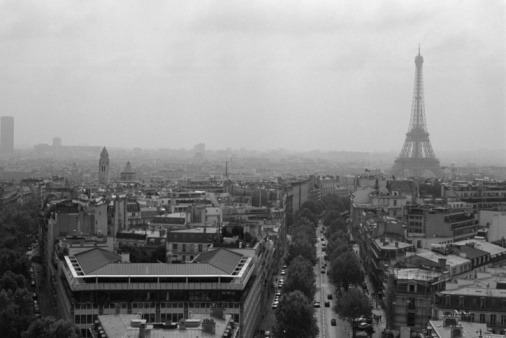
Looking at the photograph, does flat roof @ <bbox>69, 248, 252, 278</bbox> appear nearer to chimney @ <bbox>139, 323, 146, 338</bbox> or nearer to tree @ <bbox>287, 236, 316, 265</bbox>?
chimney @ <bbox>139, 323, 146, 338</bbox>

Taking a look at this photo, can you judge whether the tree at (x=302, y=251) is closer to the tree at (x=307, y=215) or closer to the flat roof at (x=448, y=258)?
the flat roof at (x=448, y=258)

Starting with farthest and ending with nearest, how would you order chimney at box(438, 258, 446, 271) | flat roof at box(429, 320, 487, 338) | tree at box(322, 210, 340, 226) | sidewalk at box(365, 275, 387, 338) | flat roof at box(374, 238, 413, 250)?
tree at box(322, 210, 340, 226) < flat roof at box(374, 238, 413, 250) < sidewalk at box(365, 275, 387, 338) < chimney at box(438, 258, 446, 271) < flat roof at box(429, 320, 487, 338)

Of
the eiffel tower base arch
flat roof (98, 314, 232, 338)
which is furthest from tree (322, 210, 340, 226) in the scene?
the eiffel tower base arch

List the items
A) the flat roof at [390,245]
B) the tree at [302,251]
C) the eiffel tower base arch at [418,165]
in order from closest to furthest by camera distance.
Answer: the flat roof at [390,245]
the tree at [302,251]
the eiffel tower base arch at [418,165]

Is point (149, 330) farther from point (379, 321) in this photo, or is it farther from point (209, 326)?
point (379, 321)

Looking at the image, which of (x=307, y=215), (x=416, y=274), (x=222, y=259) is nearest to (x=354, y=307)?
(x=416, y=274)

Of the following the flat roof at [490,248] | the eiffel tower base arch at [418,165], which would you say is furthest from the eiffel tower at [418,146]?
the flat roof at [490,248]
